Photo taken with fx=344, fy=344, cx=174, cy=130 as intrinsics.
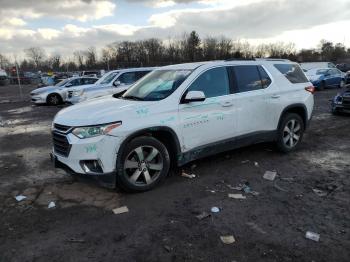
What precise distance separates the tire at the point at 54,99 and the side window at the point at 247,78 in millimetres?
15457

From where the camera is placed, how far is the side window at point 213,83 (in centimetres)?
556

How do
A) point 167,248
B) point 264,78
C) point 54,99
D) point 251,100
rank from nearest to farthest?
point 167,248 → point 251,100 → point 264,78 → point 54,99

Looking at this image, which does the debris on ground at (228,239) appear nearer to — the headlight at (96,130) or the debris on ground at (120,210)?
the debris on ground at (120,210)

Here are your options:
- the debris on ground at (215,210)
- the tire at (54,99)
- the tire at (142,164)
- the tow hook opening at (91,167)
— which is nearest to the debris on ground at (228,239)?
the debris on ground at (215,210)

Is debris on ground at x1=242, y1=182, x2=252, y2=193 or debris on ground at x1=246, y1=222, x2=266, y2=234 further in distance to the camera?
debris on ground at x1=242, y1=182, x2=252, y2=193

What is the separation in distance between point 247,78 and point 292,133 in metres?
1.69

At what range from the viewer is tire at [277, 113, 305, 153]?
674 centimetres

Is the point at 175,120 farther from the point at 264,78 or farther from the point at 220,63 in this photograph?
the point at 264,78

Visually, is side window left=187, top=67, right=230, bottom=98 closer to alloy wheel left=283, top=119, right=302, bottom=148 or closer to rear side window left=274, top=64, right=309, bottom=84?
rear side window left=274, top=64, right=309, bottom=84

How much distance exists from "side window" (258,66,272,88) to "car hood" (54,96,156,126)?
2.41m

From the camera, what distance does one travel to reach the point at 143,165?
5.02m

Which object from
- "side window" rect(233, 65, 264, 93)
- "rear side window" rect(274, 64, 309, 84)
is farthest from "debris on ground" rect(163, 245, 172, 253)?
"rear side window" rect(274, 64, 309, 84)

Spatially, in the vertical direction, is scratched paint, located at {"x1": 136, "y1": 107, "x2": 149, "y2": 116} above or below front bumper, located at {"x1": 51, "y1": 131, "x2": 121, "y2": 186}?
above

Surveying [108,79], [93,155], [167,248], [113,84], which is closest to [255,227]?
[167,248]
